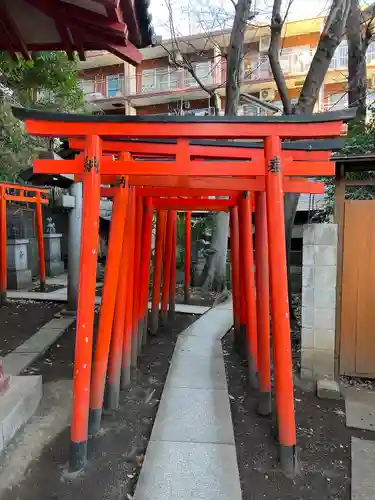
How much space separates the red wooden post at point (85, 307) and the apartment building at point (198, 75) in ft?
54.2

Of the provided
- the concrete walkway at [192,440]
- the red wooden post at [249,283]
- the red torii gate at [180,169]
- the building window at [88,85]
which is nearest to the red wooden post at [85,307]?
the red torii gate at [180,169]

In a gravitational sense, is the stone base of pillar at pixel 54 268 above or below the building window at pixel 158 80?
below

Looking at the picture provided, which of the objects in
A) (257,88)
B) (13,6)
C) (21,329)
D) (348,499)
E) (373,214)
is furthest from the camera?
(257,88)

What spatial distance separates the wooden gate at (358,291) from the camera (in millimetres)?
4625

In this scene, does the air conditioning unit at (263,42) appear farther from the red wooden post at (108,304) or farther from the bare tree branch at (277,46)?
the red wooden post at (108,304)

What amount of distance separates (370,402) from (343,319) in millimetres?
966

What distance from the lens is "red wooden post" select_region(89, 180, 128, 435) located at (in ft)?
11.5

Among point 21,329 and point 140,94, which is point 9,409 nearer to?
point 21,329

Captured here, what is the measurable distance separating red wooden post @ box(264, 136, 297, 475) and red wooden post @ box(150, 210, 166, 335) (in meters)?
4.08

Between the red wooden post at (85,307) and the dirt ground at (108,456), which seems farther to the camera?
the red wooden post at (85,307)

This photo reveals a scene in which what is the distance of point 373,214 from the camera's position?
15.1 ft

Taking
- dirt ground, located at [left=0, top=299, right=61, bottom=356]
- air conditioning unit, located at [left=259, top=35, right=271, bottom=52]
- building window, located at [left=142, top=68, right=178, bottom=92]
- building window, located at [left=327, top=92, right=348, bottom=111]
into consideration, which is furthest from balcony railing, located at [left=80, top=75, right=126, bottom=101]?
dirt ground, located at [left=0, top=299, right=61, bottom=356]

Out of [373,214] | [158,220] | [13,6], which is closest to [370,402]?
[373,214]

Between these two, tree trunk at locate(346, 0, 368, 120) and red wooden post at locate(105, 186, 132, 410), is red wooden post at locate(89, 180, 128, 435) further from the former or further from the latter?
tree trunk at locate(346, 0, 368, 120)
